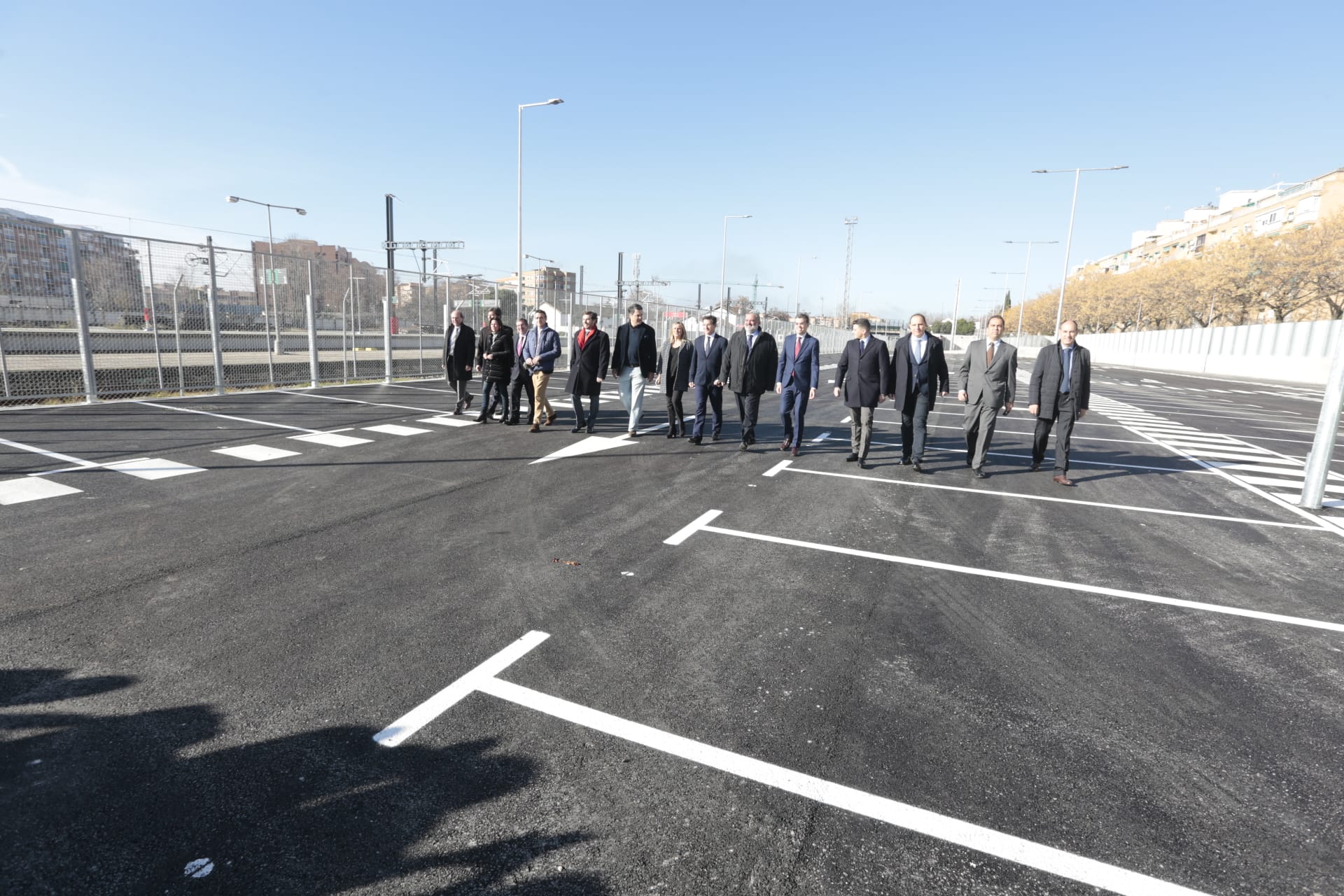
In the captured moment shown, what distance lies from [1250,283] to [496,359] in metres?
60.1

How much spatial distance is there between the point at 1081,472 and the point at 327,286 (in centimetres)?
1750

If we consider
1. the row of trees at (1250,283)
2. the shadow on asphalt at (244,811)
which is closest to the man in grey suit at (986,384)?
the shadow on asphalt at (244,811)

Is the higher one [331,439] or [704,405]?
[704,405]

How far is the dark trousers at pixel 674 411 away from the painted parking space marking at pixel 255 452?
17.6 feet

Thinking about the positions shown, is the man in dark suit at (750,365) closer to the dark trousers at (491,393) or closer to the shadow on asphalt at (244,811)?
the dark trousers at (491,393)

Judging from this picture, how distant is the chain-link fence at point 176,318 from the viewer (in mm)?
11867

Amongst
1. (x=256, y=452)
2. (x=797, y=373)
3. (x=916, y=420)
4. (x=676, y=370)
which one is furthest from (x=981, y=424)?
(x=256, y=452)

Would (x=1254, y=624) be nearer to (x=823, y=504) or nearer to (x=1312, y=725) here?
(x=1312, y=725)

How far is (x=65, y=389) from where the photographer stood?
12.6 metres

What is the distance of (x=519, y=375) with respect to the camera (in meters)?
11.9

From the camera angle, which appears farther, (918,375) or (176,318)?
(176,318)

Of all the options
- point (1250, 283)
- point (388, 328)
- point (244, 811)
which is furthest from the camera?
point (1250, 283)

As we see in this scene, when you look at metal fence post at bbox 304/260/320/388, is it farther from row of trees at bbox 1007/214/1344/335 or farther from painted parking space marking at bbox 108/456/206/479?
row of trees at bbox 1007/214/1344/335

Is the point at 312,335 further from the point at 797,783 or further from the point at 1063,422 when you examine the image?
the point at 797,783
